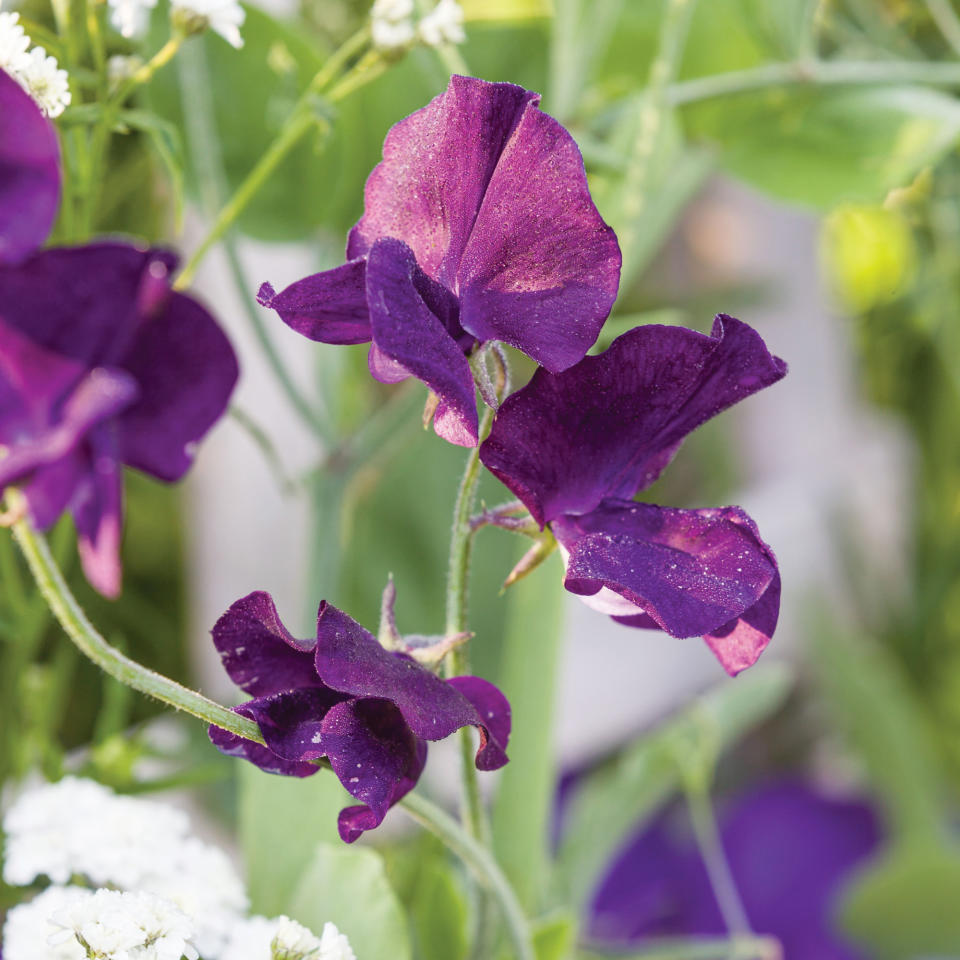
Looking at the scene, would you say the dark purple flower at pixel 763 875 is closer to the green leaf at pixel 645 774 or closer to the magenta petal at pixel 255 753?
the green leaf at pixel 645 774

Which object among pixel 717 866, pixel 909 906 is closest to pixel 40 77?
pixel 717 866

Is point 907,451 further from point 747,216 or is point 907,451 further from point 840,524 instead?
point 747,216

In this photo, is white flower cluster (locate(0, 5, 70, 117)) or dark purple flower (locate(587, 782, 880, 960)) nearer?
white flower cluster (locate(0, 5, 70, 117))

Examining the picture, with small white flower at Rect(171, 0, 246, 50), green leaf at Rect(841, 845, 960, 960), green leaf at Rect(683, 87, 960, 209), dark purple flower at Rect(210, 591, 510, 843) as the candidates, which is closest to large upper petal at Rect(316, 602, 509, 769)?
dark purple flower at Rect(210, 591, 510, 843)

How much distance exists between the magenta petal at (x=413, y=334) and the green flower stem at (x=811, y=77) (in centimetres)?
18

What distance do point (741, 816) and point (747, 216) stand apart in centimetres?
39

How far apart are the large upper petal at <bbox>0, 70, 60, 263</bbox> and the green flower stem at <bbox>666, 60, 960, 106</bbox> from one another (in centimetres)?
20

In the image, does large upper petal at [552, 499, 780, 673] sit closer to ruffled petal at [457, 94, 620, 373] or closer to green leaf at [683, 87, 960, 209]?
ruffled petal at [457, 94, 620, 373]

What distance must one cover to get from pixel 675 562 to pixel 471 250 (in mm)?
56

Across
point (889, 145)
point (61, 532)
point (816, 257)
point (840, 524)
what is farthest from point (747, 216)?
point (61, 532)

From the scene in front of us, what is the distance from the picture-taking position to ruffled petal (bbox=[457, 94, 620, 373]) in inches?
5.6

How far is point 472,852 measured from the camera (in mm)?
167

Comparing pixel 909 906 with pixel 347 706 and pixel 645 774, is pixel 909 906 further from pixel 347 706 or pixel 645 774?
pixel 347 706

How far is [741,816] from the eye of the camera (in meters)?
0.60
